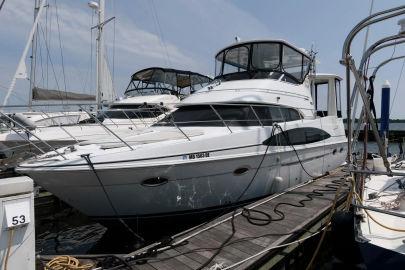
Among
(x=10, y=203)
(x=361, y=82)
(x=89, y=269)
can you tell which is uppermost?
(x=361, y=82)

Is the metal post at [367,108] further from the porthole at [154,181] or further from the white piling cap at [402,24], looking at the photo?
the porthole at [154,181]

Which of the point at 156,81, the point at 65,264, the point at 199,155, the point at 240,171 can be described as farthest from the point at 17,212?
the point at 156,81

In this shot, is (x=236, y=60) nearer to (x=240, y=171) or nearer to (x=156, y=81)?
(x=240, y=171)

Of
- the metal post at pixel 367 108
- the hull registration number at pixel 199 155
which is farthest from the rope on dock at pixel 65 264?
the metal post at pixel 367 108

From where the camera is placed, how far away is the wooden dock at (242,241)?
3926 millimetres

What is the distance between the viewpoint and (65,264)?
148 inches

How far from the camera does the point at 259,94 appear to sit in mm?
→ 7207

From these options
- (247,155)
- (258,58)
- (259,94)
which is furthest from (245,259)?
(258,58)

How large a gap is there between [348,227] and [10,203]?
3.34 metres

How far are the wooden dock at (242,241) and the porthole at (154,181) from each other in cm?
87

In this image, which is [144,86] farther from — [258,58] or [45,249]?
[45,249]

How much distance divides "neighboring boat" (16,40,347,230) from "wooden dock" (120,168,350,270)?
2.23 ft

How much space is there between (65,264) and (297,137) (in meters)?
5.26

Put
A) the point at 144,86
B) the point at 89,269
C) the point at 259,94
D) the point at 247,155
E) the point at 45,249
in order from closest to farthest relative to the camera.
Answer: the point at 89,269 < the point at 247,155 < the point at 45,249 < the point at 259,94 < the point at 144,86
